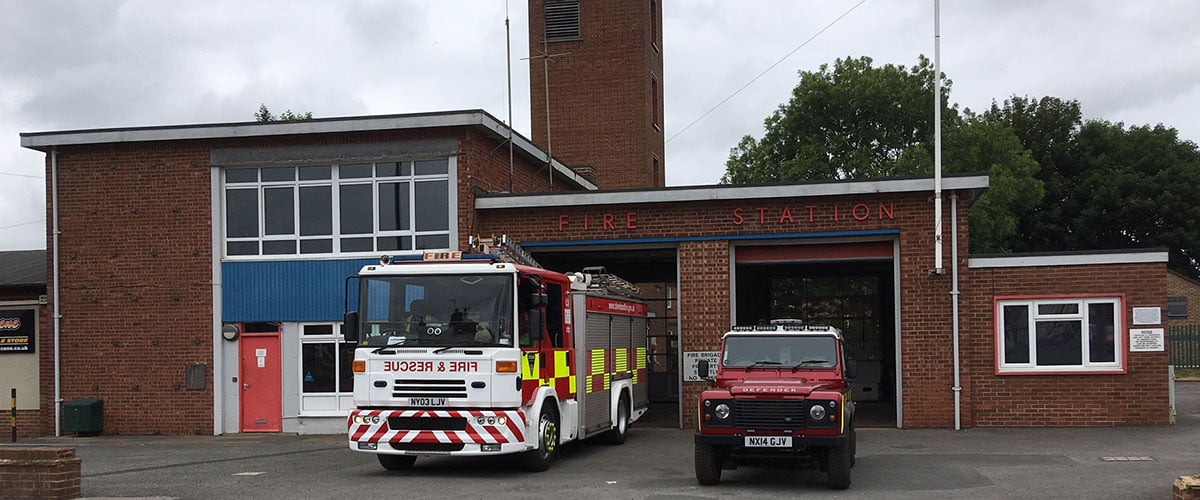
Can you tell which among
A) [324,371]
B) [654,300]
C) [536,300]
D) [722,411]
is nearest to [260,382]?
[324,371]

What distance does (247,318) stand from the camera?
2227 cm

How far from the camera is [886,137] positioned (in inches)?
1875

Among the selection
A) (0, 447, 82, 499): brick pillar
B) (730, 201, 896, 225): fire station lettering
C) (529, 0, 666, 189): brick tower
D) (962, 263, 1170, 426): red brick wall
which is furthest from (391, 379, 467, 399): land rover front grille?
(529, 0, 666, 189): brick tower

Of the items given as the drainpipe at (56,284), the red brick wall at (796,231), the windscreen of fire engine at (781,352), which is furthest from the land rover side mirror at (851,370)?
the drainpipe at (56,284)

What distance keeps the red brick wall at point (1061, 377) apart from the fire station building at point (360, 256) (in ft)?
0.13

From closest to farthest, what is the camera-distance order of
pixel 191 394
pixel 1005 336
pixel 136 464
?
pixel 136 464
pixel 1005 336
pixel 191 394

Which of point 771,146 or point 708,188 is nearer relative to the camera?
point 708,188

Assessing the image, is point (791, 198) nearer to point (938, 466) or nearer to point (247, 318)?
point (938, 466)

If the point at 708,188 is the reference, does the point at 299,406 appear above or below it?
below

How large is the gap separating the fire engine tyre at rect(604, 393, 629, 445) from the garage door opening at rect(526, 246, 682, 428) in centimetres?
341

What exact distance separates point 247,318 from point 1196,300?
4160 centimetres

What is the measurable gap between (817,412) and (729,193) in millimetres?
8926

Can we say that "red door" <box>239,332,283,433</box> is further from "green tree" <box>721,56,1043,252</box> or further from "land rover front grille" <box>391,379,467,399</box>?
"green tree" <box>721,56,1043,252</box>

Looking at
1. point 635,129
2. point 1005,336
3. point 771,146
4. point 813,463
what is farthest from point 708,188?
point 771,146
